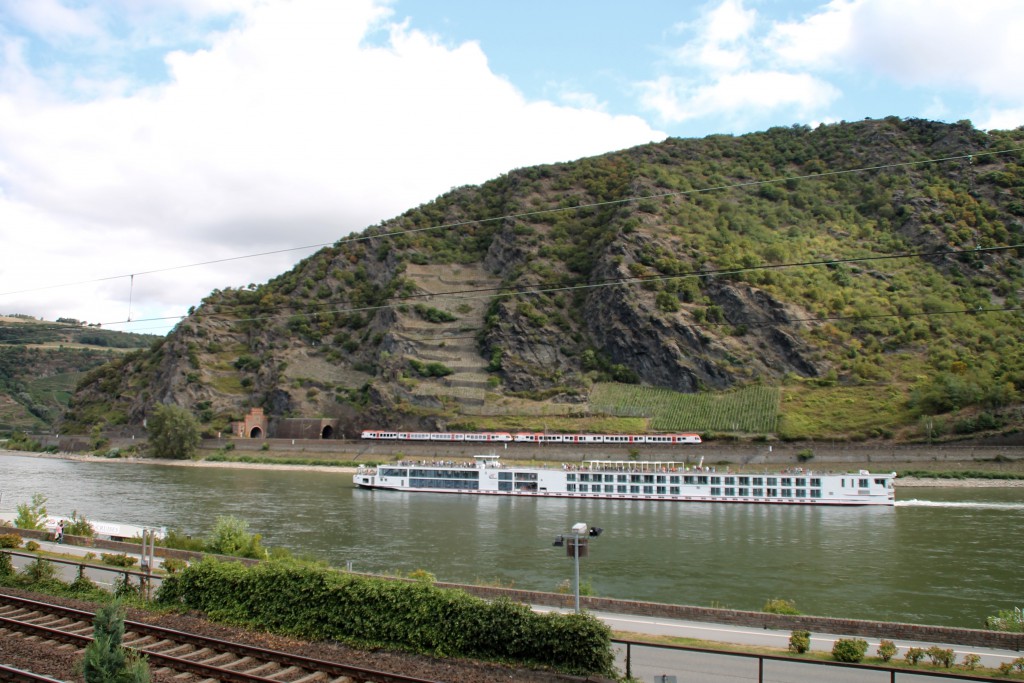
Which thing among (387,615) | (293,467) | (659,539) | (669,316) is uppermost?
(669,316)

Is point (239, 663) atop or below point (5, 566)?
below

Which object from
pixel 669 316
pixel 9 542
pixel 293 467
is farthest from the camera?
pixel 669 316

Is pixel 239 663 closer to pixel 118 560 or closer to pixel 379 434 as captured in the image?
pixel 118 560

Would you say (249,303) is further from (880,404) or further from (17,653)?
(17,653)

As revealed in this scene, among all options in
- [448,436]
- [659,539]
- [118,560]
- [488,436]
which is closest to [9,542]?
[118,560]

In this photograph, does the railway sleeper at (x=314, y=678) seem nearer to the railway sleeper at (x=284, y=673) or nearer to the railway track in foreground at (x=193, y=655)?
the railway track in foreground at (x=193, y=655)

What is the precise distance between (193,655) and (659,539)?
2901 cm

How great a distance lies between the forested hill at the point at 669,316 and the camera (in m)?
87.2

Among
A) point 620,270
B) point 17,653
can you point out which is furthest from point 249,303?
point 17,653

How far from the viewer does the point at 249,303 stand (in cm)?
13662

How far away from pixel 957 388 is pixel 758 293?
98.3 ft

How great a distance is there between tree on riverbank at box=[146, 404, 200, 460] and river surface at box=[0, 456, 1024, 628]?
28.7 m

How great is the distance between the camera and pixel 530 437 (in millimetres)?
84812

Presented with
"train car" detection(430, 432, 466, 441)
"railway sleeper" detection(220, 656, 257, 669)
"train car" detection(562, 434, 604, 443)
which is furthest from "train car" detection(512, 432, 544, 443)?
"railway sleeper" detection(220, 656, 257, 669)
